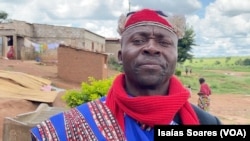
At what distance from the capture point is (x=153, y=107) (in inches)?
54.9

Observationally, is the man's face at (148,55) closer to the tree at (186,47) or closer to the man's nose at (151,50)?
the man's nose at (151,50)

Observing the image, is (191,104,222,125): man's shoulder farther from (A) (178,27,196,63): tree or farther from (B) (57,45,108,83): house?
(A) (178,27,196,63): tree

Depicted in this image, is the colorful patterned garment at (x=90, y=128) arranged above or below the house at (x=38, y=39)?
below

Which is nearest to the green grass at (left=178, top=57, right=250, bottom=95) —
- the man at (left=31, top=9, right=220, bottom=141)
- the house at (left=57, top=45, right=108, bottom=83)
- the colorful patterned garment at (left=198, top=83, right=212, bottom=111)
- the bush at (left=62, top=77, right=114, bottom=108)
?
the house at (left=57, top=45, right=108, bottom=83)

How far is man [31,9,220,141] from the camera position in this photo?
4.61 feet

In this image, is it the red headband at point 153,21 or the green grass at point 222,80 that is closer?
the red headband at point 153,21

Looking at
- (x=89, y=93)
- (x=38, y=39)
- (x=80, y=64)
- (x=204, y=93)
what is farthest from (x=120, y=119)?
(x=38, y=39)

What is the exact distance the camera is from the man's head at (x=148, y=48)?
4.70 ft

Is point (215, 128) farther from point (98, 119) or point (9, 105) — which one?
point (9, 105)

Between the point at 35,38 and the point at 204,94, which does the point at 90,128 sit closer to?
the point at 204,94

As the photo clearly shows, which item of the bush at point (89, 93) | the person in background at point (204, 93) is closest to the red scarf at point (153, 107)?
the bush at point (89, 93)

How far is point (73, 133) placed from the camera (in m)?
1.42

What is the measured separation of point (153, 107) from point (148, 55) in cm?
19

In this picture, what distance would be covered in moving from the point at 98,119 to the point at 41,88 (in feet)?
35.3
